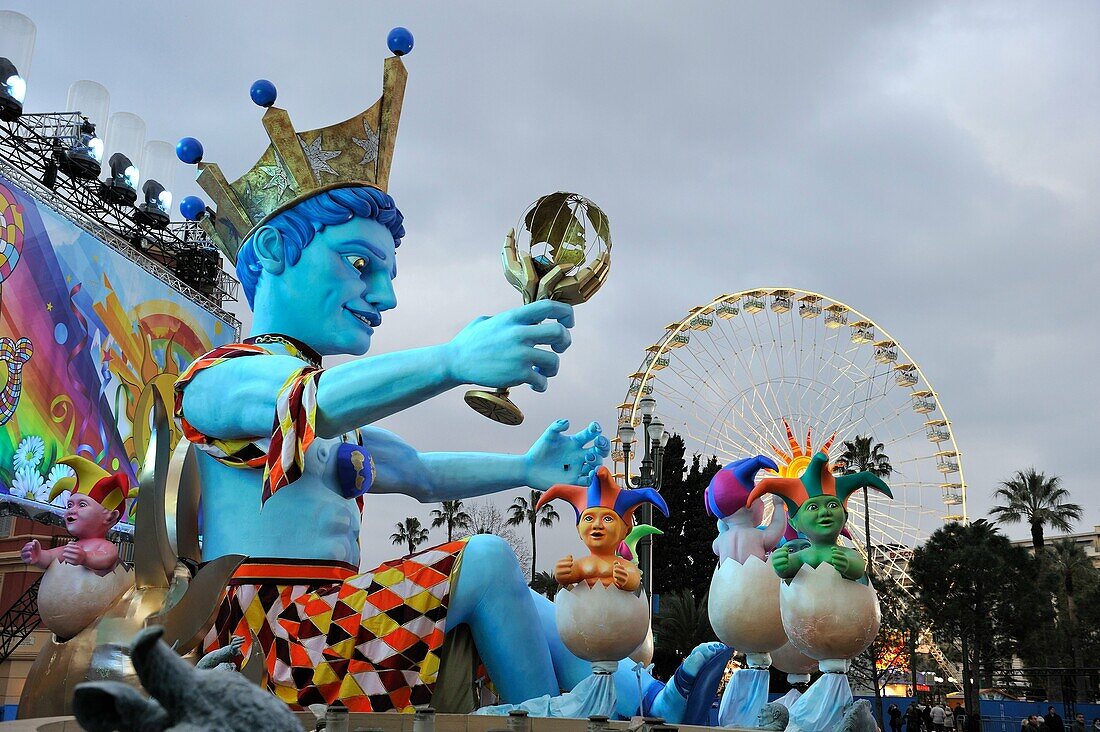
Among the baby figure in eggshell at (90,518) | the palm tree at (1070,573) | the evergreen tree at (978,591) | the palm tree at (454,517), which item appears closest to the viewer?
the baby figure in eggshell at (90,518)

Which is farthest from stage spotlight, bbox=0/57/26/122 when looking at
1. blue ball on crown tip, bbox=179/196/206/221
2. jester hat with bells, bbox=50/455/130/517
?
jester hat with bells, bbox=50/455/130/517

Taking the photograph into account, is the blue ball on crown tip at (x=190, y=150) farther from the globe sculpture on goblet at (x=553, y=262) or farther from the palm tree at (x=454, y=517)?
the palm tree at (x=454, y=517)

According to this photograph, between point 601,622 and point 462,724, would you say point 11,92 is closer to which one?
→ point 601,622

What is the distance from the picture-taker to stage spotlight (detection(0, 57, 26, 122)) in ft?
52.3

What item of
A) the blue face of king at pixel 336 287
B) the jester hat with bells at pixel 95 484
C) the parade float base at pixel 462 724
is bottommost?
the parade float base at pixel 462 724

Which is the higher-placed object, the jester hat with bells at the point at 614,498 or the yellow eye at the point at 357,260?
the yellow eye at the point at 357,260

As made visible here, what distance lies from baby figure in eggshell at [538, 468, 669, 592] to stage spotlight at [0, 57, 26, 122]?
15816mm

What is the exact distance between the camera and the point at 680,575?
2691 cm

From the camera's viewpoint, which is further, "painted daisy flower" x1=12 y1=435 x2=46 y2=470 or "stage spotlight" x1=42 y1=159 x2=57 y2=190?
"stage spotlight" x1=42 y1=159 x2=57 y2=190

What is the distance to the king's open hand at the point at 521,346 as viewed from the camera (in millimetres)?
2977

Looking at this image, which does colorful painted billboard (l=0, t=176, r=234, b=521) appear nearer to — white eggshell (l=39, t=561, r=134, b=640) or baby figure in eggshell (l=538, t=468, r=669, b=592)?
white eggshell (l=39, t=561, r=134, b=640)

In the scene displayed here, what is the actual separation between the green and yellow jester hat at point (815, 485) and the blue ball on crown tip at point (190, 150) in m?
3.11

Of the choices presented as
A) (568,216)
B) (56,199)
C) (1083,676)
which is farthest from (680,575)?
(568,216)

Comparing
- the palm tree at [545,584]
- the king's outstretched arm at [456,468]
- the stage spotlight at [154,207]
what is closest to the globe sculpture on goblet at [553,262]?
the king's outstretched arm at [456,468]
